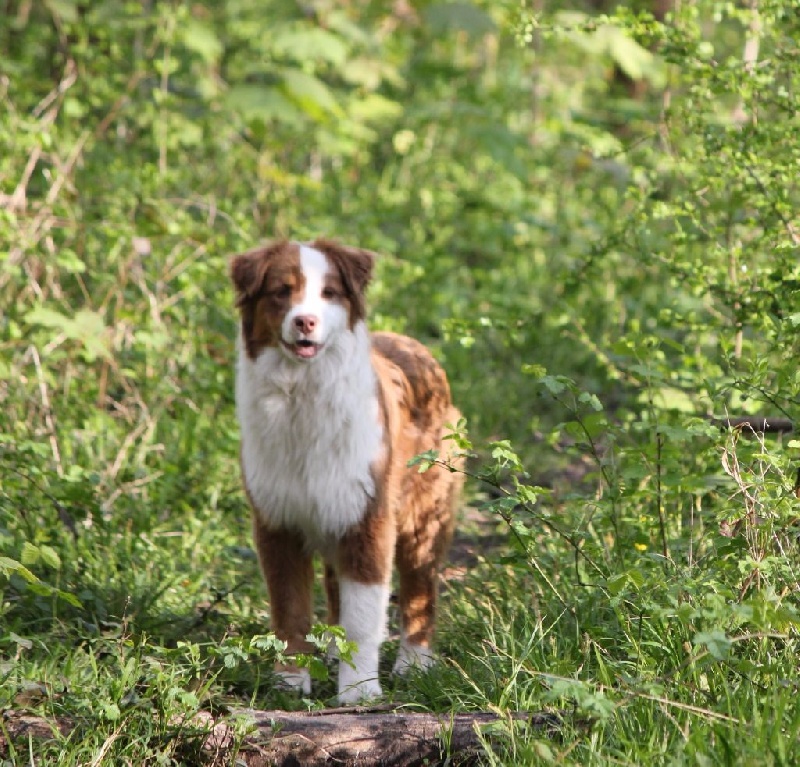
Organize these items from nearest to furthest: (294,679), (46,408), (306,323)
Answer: (306,323), (294,679), (46,408)

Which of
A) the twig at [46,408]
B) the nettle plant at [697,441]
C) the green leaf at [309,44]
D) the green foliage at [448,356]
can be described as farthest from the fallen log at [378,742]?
the green leaf at [309,44]

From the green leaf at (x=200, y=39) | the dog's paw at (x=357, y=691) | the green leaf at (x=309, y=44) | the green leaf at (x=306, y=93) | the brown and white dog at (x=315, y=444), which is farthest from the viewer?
the green leaf at (x=309, y=44)

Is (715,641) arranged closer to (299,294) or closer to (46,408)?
(299,294)

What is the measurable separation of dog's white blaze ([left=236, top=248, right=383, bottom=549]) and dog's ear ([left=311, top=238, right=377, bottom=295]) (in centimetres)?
11

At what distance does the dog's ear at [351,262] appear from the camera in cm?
496

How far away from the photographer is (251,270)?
4895 mm

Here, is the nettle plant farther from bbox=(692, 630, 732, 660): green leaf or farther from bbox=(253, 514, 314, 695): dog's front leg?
bbox=(253, 514, 314, 695): dog's front leg

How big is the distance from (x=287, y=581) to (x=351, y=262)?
1315 millimetres

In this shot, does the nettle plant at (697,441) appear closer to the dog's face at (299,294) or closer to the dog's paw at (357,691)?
the dog's face at (299,294)

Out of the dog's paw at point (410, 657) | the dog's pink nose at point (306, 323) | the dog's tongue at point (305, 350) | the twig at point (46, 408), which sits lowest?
the dog's paw at point (410, 657)

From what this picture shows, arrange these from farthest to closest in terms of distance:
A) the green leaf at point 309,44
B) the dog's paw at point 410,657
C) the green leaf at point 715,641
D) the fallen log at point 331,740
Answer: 1. the green leaf at point 309,44
2. the dog's paw at point 410,657
3. the fallen log at point 331,740
4. the green leaf at point 715,641

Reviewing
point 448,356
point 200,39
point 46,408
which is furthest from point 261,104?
point 46,408

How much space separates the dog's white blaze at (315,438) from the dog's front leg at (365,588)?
78mm

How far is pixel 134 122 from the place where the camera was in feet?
31.4
